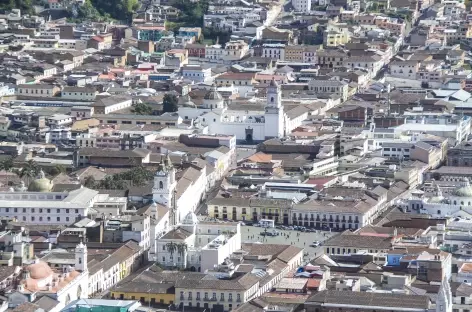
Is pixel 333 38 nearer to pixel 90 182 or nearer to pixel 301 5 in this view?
pixel 301 5

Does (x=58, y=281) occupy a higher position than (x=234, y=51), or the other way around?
(x=58, y=281)

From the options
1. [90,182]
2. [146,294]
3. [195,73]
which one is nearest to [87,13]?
[195,73]

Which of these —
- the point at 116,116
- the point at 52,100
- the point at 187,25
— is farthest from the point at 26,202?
the point at 187,25

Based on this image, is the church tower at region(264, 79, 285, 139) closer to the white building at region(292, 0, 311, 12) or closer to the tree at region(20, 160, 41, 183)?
the tree at region(20, 160, 41, 183)

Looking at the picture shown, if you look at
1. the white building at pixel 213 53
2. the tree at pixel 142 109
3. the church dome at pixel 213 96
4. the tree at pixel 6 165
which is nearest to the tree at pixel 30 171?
the tree at pixel 6 165

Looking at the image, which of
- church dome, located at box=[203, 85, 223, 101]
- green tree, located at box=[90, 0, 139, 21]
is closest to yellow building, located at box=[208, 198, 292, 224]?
church dome, located at box=[203, 85, 223, 101]

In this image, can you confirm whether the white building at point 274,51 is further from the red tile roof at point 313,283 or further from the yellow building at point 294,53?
the red tile roof at point 313,283

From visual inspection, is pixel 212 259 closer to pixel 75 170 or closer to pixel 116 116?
pixel 75 170
